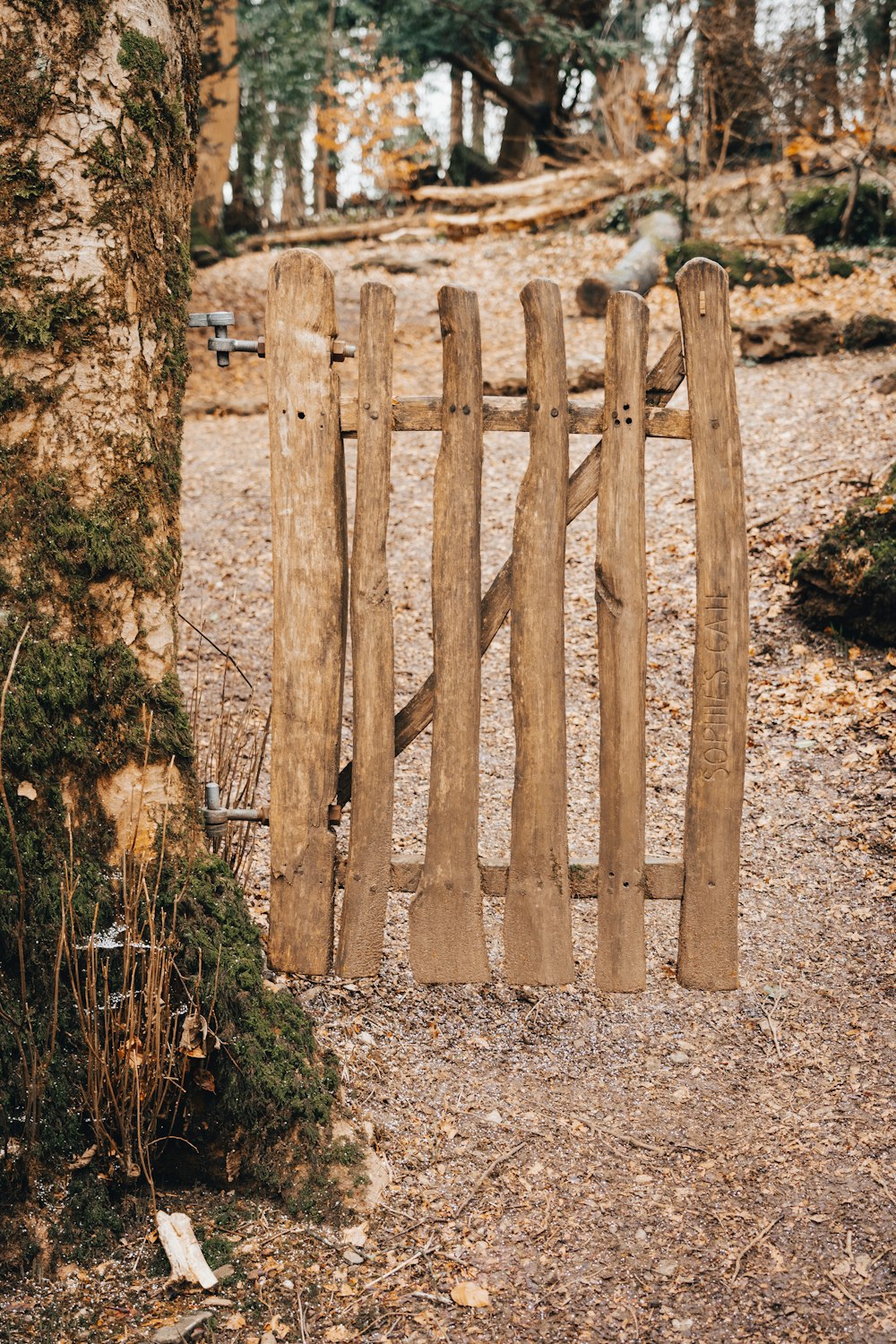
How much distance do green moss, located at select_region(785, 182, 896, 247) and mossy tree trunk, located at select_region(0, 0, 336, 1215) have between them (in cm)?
1115

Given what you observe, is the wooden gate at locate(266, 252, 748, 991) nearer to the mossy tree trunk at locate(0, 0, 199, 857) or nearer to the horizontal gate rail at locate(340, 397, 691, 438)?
the horizontal gate rail at locate(340, 397, 691, 438)

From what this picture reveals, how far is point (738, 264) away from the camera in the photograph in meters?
10.9

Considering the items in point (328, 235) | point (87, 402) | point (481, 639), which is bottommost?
point (481, 639)

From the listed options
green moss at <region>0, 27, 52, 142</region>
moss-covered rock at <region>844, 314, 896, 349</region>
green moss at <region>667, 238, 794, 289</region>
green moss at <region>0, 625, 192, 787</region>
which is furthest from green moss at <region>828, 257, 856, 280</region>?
green moss at <region>0, 625, 192, 787</region>

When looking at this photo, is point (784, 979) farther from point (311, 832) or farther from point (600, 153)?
point (600, 153)

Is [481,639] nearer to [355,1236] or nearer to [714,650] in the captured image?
[714,650]

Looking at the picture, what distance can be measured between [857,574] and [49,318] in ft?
12.9

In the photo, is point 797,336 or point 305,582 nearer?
point 305,582

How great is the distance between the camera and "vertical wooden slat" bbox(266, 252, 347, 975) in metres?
2.65

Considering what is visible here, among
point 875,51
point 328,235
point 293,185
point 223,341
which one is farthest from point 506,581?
point 293,185

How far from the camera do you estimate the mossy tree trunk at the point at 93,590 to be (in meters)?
2.26

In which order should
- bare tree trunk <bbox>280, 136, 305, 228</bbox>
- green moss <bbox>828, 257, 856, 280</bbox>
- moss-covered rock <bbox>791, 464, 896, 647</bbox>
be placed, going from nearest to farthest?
moss-covered rock <bbox>791, 464, 896, 647</bbox>, green moss <bbox>828, 257, 856, 280</bbox>, bare tree trunk <bbox>280, 136, 305, 228</bbox>

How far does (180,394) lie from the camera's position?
8.39 feet

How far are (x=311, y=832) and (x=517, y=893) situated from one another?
57 cm
